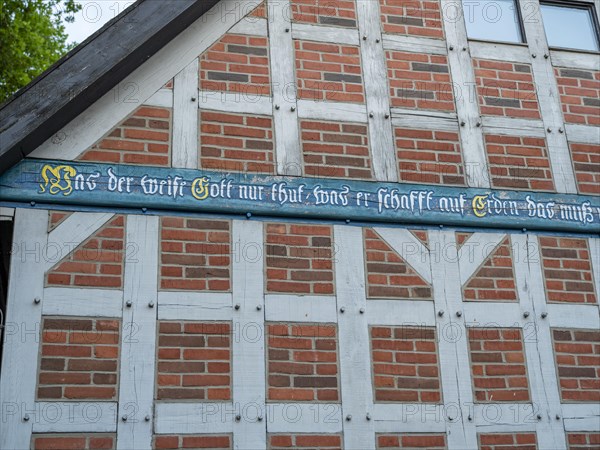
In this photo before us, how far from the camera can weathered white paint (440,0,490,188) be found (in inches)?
237

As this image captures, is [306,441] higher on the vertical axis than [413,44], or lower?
lower

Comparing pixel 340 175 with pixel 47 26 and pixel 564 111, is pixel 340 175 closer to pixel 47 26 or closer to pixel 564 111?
pixel 564 111

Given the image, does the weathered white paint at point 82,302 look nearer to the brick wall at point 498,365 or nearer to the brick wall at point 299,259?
the brick wall at point 299,259

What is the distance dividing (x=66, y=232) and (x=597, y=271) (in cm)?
384

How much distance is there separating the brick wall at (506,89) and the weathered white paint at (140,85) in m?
2.04

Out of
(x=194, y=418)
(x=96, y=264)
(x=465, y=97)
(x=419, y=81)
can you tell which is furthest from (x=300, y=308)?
(x=465, y=97)

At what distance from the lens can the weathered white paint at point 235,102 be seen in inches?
226

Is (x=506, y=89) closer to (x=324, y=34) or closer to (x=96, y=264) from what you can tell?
(x=324, y=34)

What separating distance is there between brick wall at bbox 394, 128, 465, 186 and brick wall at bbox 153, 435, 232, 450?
2.30m

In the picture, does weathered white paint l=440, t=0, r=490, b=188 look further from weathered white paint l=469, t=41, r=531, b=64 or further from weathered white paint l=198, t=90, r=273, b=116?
weathered white paint l=198, t=90, r=273, b=116

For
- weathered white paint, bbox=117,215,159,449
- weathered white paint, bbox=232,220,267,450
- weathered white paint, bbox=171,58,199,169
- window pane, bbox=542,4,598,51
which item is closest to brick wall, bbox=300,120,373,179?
weathered white paint, bbox=232,220,267,450

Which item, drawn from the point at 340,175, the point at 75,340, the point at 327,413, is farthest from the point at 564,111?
the point at 75,340

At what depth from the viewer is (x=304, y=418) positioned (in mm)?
5008

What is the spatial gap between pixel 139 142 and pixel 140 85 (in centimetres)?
46
